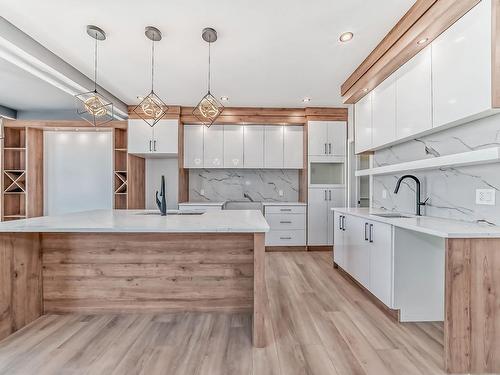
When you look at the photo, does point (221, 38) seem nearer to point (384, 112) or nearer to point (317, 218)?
point (384, 112)

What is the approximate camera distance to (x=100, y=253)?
7.46 feet

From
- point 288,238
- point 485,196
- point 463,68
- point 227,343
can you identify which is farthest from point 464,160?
point 288,238

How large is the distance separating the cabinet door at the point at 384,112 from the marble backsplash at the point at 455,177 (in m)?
0.24

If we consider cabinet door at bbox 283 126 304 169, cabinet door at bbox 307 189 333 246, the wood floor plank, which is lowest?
the wood floor plank

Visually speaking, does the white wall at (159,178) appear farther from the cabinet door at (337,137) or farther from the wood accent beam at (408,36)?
the wood accent beam at (408,36)

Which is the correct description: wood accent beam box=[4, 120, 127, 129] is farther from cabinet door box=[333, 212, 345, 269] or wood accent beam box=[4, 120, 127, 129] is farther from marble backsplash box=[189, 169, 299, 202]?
cabinet door box=[333, 212, 345, 269]

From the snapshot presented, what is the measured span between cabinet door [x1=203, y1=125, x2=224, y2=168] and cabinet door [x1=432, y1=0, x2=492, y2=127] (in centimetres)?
337

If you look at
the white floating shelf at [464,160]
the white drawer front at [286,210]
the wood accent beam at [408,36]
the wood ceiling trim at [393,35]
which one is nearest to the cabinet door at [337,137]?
the white drawer front at [286,210]

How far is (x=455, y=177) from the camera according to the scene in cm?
219

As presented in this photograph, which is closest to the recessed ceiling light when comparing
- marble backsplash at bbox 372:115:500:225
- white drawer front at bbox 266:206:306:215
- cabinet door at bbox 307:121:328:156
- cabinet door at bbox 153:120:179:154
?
marble backsplash at bbox 372:115:500:225

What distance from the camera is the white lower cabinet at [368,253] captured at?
2225 mm

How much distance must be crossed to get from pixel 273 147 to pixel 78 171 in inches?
148

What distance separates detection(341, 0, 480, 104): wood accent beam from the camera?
1.85m

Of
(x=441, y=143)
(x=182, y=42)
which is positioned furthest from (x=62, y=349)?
(x=441, y=143)
